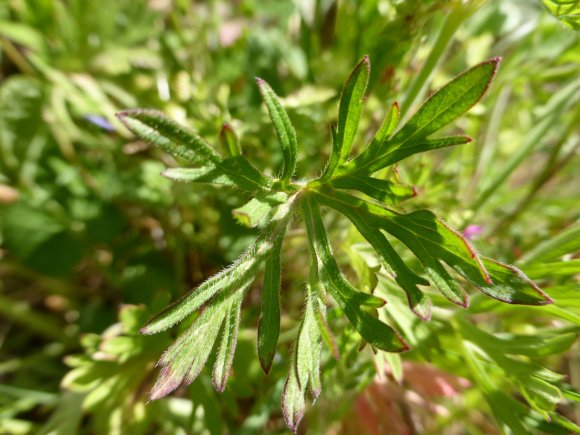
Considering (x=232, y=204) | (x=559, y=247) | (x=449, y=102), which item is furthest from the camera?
(x=232, y=204)

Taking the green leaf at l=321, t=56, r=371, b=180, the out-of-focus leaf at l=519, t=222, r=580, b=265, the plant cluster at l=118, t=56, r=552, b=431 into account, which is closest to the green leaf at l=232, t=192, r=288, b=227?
the plant cluster at l=118, t=56, r=552, b=431

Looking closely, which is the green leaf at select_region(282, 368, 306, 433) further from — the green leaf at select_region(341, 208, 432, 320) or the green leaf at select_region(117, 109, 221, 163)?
the green leaf at select_region(117, 109, 221, 163)

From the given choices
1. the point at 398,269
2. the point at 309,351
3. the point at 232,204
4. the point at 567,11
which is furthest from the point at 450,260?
the point at 232,204

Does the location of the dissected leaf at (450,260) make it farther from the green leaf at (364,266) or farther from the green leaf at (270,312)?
the green leaf at (270,312)

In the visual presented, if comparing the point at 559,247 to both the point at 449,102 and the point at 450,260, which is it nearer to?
the point at 450,260

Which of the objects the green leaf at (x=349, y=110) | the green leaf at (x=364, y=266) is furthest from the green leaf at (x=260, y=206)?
the green leaf at (x=364, y=266)

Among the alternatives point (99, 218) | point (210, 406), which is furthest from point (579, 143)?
point (99, 218)
